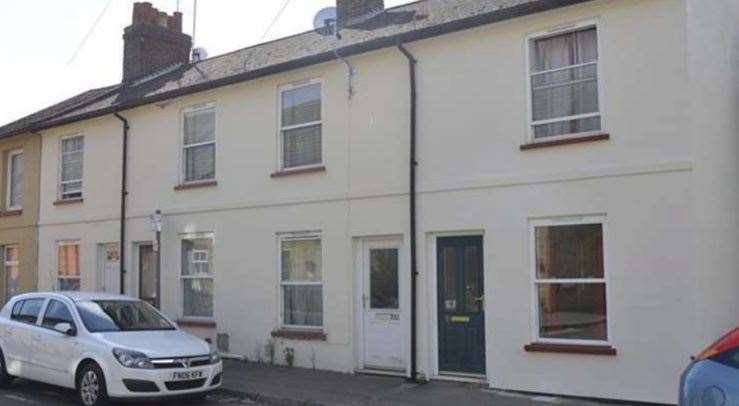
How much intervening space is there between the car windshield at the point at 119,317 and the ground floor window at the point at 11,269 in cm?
976

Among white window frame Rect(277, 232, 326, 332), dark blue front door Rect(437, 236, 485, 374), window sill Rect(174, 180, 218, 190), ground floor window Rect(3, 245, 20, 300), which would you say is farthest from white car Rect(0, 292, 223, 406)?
ground floor window Rect(3, 245, 20, 300)

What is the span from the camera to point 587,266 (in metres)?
10.6

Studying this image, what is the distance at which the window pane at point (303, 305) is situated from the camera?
13.6 metres

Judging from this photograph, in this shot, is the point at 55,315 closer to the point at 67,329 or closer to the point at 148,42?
the point at 67,329

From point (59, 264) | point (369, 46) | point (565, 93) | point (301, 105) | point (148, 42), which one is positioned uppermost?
point (148, 42)

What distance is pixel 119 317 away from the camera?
11.3 metres

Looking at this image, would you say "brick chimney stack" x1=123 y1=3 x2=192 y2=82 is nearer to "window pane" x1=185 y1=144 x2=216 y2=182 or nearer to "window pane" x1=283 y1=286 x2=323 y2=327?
"window pane" x1=185 y1=144 x2=216 y2=182

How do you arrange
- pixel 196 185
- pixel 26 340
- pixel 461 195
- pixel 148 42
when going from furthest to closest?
pixel 148 42 → pixel 196 185 → pixel 461 195 → pixel 26 340

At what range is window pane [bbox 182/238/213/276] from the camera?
1535cm

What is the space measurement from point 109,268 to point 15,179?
16.6ft

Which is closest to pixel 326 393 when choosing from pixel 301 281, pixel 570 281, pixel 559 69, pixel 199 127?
pixel 301 281

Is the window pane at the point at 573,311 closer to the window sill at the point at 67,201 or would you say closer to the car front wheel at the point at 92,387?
the car front wheel at the point at 92,387

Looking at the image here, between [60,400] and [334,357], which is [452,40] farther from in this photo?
[60,400]

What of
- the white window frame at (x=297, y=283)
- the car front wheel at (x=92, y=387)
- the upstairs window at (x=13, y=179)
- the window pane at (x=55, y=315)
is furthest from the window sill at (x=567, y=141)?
the upstairs window at (x=13, y=179)
